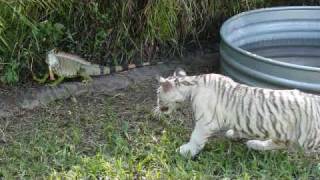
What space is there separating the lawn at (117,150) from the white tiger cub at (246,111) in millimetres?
134

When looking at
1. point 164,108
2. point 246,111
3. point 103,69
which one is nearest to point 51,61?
point 103,69

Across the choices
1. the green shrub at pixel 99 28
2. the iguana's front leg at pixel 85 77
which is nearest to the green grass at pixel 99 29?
the green shrub at pixel 99 28

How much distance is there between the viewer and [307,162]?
4211 millimetres

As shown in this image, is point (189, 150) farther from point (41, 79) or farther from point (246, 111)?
point (41, 79)

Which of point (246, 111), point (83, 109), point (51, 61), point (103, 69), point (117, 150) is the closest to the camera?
point (246, 111)

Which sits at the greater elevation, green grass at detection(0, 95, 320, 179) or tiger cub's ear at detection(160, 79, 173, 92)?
tiger cub's ear at detection(160, 79, 173, 92)

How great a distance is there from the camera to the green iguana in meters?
5.26

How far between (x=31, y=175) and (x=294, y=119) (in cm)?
166

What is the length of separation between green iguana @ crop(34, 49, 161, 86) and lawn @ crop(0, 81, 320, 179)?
0.30 metres

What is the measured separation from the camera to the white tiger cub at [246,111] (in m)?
4.03

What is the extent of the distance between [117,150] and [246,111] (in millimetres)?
901

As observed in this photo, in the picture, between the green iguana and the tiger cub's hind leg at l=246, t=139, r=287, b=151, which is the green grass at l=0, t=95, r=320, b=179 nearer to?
the tiger cub's hind leg at l=246, t=139, r=287, b=151

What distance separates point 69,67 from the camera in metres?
5.35

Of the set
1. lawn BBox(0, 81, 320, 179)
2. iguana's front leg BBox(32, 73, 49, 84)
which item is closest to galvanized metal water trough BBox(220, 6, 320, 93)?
lawn BBox(0, 81, 320, 179)
